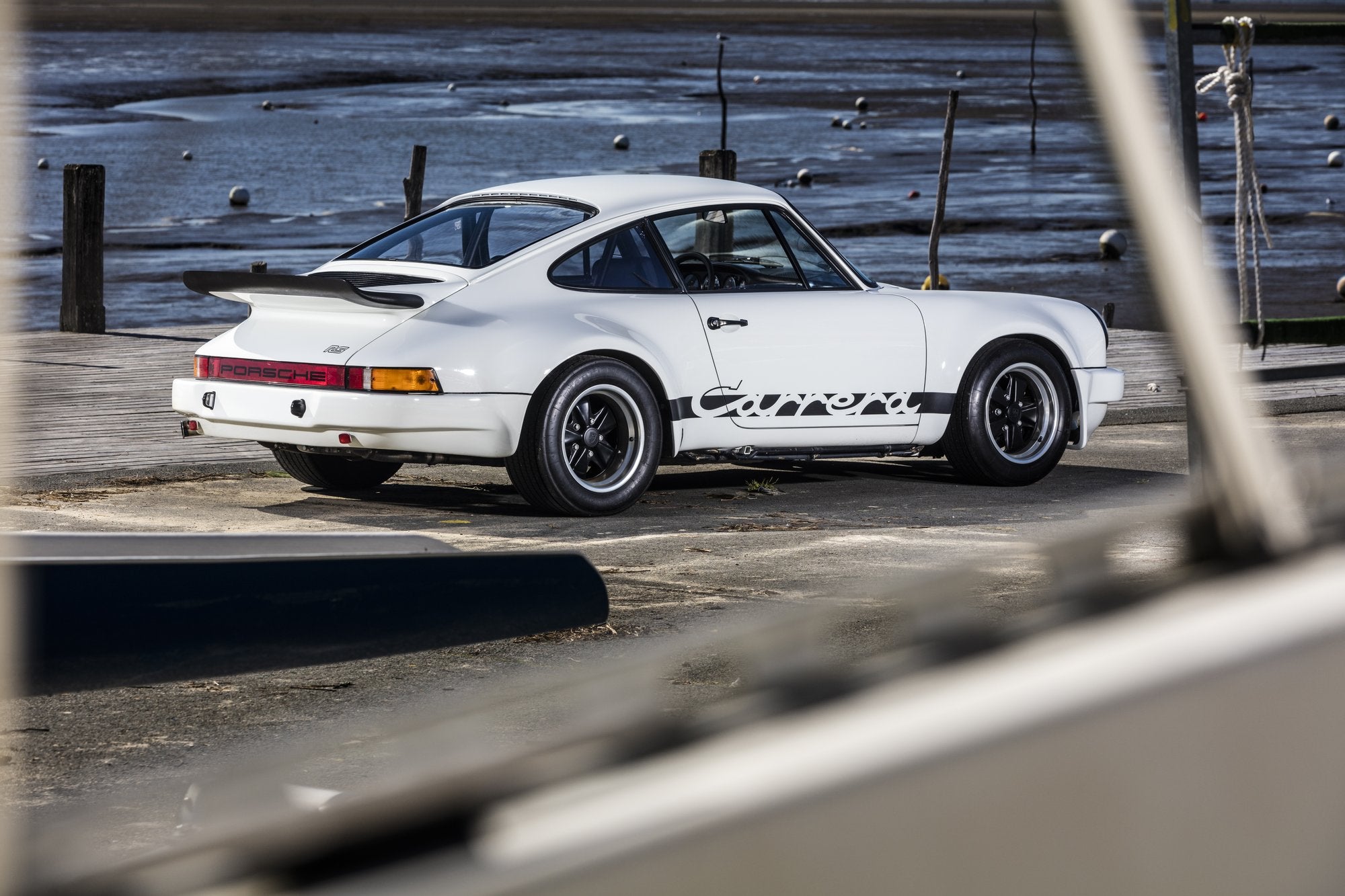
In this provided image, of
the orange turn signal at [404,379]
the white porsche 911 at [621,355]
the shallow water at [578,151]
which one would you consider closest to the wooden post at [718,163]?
the shallow water at [578,151]

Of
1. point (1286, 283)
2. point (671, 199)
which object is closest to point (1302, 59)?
point (1286, 283)

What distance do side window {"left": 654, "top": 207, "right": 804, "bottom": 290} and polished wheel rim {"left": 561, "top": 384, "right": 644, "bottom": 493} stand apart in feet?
2.41

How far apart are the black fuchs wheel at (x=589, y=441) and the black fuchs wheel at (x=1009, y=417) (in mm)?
1545

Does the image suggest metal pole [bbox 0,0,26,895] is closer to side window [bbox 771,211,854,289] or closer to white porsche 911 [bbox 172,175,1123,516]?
white porsche 911 [bbox 172,175,1123,516]

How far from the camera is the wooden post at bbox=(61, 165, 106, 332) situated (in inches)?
585

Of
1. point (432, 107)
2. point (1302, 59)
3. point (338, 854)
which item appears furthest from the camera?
point (1302, 59)

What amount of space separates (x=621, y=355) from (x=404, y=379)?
3.16ft

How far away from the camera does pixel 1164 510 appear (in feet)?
5.33

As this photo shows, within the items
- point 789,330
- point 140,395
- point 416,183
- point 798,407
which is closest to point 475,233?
point 789,330

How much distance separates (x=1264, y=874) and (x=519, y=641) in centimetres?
356

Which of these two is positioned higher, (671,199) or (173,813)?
(671,199)

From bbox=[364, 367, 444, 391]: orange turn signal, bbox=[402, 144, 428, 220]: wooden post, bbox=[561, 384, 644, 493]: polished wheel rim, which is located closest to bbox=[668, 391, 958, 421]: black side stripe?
bbox=[561, 384, 644, 493]: polished wheel rim

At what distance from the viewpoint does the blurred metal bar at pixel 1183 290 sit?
1.54m

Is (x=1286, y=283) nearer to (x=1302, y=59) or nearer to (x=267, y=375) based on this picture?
(x=267, y=375)
